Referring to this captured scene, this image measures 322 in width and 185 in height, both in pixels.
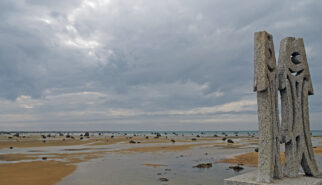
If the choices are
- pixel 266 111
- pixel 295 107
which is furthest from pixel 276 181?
pixel 295 107

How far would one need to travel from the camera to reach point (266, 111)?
402 inches

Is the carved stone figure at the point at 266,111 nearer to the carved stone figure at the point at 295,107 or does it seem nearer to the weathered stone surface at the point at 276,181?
the weathered stone surface at the point at 276,181

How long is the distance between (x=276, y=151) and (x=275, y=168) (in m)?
0.69

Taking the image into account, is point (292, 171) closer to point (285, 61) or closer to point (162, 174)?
point (285, 61)

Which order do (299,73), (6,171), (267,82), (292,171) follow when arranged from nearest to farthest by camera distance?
(267,82) < (292,171) < (299,73) < (6,171)

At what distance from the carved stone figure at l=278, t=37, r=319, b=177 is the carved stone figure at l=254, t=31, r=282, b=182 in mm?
1026

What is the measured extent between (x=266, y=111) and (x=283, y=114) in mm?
2020

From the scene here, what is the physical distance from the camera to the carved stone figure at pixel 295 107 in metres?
11.4

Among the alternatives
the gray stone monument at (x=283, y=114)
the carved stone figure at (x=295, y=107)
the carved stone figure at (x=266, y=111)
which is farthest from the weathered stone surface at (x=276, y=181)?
the carved stone figure at (x=295, y=107)

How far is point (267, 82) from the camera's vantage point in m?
10.2

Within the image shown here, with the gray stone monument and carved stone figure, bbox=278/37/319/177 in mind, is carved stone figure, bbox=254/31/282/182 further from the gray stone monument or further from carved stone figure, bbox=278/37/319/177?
carved stone figure, bbox=278/37/319/177

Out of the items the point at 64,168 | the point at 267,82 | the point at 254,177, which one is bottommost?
the point at 64,168

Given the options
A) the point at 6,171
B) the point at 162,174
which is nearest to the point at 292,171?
the point at 162,174

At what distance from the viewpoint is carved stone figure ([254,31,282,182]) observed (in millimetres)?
10047
